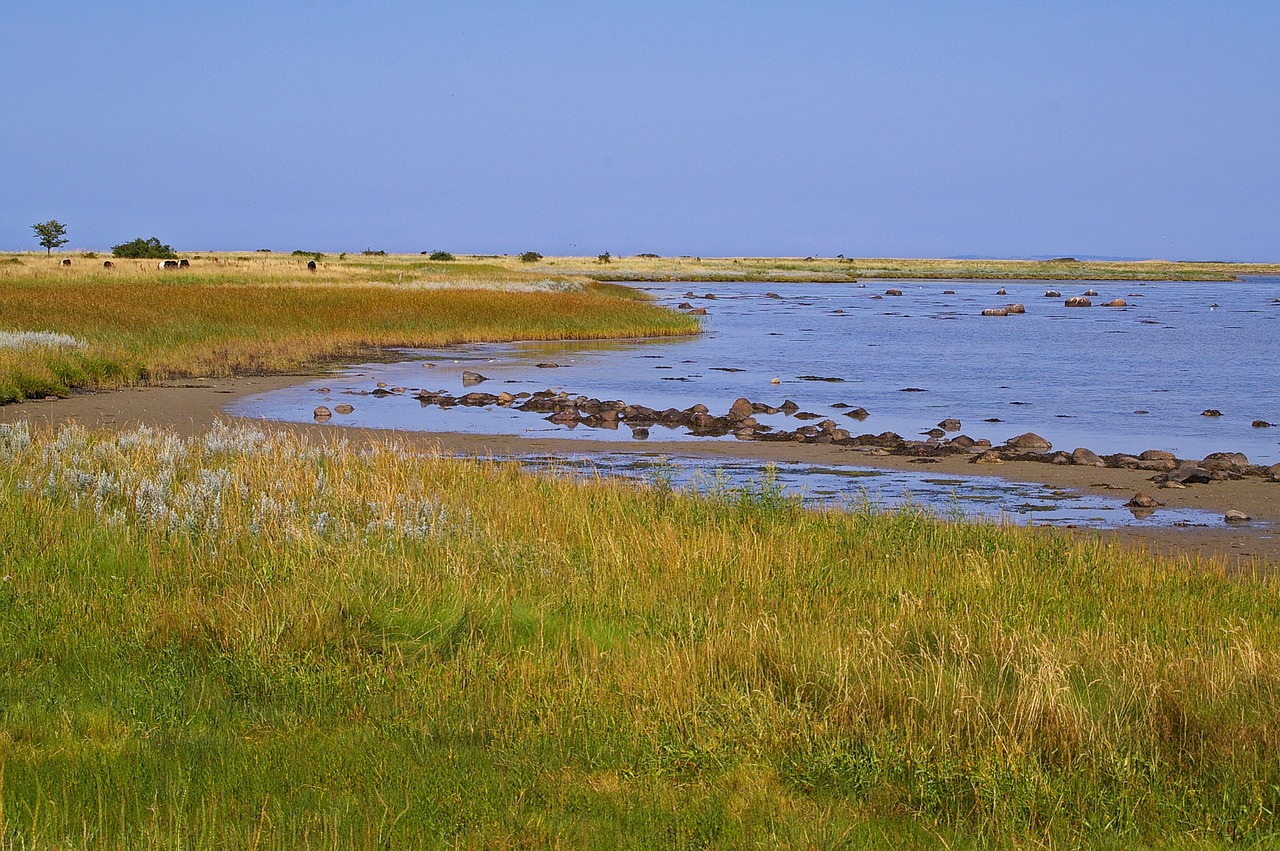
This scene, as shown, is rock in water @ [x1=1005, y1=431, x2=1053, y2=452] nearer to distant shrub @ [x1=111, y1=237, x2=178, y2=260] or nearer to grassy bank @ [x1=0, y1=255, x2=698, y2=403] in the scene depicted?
grassy bank @ [x1=0, y1=255, x2=698, y2=403]

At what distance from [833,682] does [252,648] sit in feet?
9.54

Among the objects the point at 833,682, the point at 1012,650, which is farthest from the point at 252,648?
the point at 1012,650

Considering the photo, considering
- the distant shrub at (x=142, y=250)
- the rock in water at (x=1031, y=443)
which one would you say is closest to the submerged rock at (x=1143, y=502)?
the rock in water at (x=1031, y=443)

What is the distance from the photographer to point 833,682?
5.59m

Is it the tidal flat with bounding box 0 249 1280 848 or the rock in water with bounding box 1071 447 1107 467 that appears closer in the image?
the tidal flat with bounding box 0 249 1280 848

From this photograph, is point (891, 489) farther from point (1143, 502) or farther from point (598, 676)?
point (598, 676)

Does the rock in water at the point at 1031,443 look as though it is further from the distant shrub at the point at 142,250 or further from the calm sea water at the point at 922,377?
the distant shrub at the point at 142,250

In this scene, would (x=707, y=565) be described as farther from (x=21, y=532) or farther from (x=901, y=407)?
(x=901, y=407)

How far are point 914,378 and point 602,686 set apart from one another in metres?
27.0

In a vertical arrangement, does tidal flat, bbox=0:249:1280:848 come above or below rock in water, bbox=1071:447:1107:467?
above

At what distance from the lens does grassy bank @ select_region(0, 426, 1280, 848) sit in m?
4.36

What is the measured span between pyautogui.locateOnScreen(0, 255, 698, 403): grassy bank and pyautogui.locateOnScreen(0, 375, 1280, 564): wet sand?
6.25ft

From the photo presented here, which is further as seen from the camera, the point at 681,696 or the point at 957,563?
the point at 957,563

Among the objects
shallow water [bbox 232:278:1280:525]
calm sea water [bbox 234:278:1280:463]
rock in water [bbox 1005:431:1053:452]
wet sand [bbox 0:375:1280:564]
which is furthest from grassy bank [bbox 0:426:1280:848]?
calm sea water [bbox 234:278:1280:463]
